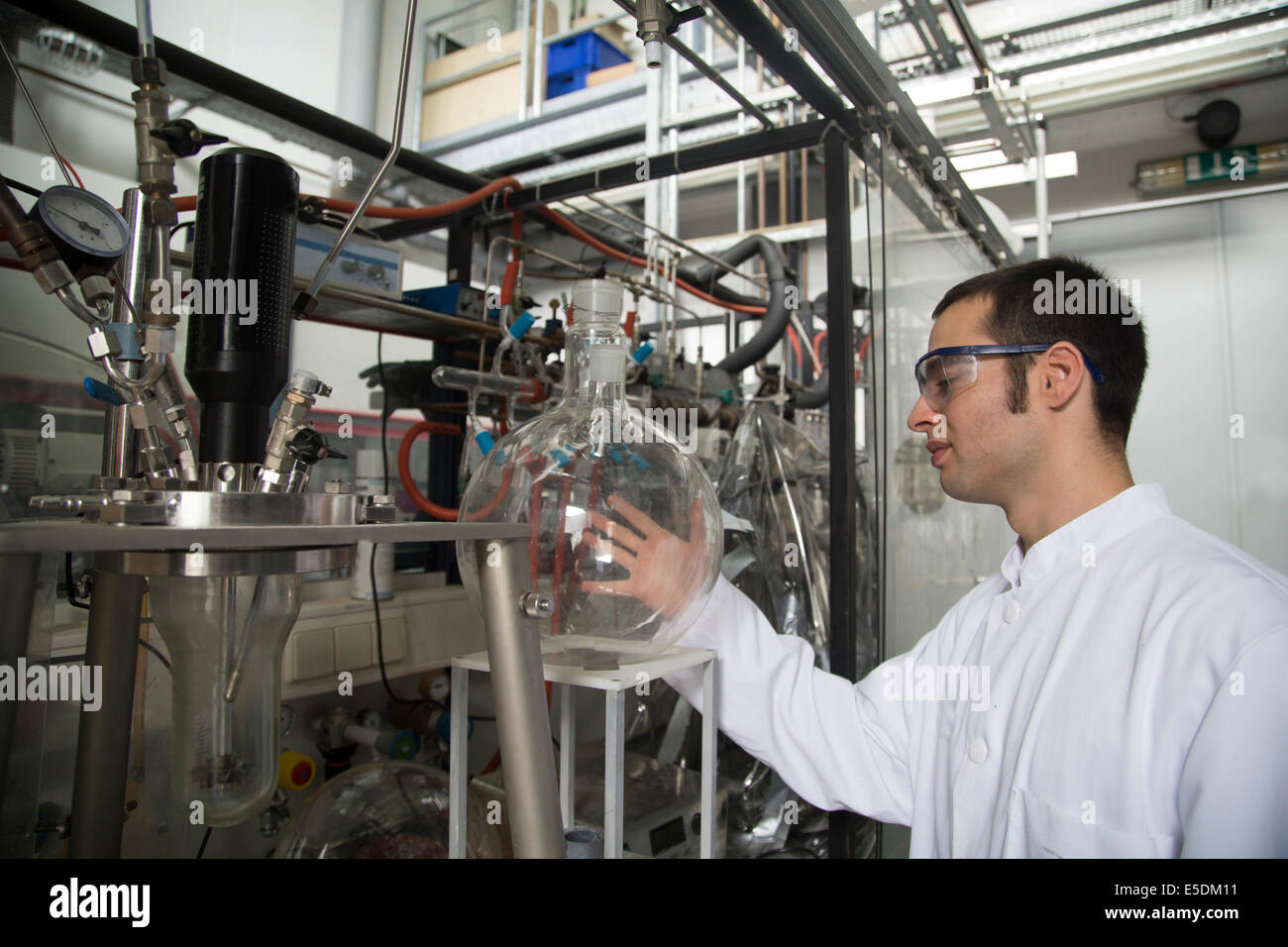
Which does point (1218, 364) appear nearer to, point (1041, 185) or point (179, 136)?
point (1041, 185)

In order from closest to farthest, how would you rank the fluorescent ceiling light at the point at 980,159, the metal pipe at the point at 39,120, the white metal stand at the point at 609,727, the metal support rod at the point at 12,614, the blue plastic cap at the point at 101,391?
1. the metal support rod at the point at 12,614
2. the metal pipe at the point at 39,120
3. the blue plastic cap at the point at 101,391
4. the white metal stand at the point at 609,727
5. the fluorescent ceiling light at the point at 980,159

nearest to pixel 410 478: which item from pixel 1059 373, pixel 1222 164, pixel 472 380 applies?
pixel 472 380

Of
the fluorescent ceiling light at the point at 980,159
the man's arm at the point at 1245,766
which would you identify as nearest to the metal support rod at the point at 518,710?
the man's arm at the point at 1245,766

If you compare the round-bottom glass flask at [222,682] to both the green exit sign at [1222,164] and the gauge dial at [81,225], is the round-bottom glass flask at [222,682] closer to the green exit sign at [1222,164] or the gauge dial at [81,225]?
the gauge dial at [81,225]

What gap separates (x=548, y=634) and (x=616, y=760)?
0.16 meters

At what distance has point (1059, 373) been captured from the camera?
1.06 m

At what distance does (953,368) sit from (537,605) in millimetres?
778

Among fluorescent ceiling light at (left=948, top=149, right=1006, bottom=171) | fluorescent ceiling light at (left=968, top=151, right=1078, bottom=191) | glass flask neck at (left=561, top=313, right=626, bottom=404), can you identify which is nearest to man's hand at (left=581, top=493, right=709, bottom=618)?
glass flask neck at (left=561, top=313, right=626, bottom=404)

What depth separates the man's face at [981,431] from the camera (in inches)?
42.4

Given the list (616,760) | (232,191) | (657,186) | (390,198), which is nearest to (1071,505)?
(616,760)

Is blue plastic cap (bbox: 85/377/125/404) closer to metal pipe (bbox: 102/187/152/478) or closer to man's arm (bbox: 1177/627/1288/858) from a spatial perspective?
metal pipe (bbox: 102/187/152/478)

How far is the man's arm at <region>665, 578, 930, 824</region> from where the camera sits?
1.14m

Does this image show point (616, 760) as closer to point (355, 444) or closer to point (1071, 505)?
point (1071, 505)

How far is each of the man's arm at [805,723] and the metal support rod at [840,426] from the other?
121 mm
